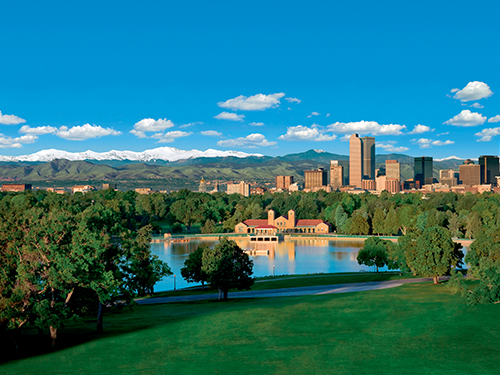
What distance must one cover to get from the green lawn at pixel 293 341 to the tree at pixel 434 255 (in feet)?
34.3

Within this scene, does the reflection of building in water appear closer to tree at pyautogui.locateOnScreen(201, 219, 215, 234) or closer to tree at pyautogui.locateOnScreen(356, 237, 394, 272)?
tree at pyautogui.locateOnScreen(201, 219, 215, 234)

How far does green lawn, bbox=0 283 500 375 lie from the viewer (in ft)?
59.6

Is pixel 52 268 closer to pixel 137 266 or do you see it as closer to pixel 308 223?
pixel 137 266

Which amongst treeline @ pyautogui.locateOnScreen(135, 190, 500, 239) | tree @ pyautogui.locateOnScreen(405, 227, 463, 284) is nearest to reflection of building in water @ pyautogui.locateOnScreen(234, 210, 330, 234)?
treeline @ pyautogui.locateOnScreen(135, 190, 500, 239)

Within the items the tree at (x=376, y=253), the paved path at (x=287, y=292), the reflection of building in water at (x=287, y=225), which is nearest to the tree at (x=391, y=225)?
the reflection of building in water at (x=287, y=225)

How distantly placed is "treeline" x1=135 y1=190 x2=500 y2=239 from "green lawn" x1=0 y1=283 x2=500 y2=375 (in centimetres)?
7743

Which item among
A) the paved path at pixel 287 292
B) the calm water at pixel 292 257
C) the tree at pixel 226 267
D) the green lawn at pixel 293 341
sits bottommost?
the calm water at pixel 292 257

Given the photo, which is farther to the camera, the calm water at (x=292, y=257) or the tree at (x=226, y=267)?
the calm water at (x=292, y=257)

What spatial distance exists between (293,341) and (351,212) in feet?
387

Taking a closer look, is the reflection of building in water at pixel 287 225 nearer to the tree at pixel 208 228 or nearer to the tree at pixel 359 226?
the tree at pixel 208 228

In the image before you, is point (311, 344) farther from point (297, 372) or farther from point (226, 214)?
point (226, 214)

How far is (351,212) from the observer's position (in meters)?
136

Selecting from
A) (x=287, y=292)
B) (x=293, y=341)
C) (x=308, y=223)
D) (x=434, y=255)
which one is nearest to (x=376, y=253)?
(x=434, y=255)

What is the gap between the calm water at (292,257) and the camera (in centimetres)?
6562
